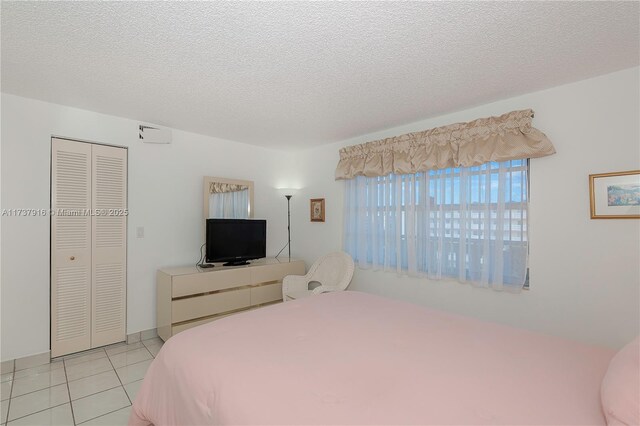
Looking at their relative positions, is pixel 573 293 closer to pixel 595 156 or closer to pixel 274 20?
pixel 595 156

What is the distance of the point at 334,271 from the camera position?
12.5ft

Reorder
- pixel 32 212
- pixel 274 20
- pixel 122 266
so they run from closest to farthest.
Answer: pixel 274 20 → pixel 32 212 → pixel 122 266

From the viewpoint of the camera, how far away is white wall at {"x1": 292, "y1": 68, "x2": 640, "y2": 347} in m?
2.20

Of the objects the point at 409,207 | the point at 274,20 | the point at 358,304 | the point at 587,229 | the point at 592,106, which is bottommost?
the point at 358,304

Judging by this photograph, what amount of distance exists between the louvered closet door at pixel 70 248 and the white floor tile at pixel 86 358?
0.08 metres

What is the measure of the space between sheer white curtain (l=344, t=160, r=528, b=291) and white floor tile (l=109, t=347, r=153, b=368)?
2.55 metres

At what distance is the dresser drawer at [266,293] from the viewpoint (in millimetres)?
3781

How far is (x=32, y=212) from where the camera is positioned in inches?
109

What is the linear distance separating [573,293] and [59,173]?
4680mm

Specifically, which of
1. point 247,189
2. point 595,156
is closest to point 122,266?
point 247,189

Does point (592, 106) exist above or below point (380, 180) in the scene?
above

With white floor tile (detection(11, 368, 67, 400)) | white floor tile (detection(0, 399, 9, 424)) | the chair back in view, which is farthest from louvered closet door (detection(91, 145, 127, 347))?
the chair back

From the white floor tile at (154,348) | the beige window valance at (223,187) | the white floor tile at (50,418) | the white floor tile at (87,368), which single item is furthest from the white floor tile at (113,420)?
the beige window valance at (223,187)

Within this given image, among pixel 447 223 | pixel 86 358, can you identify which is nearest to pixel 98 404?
pixel 86 358
